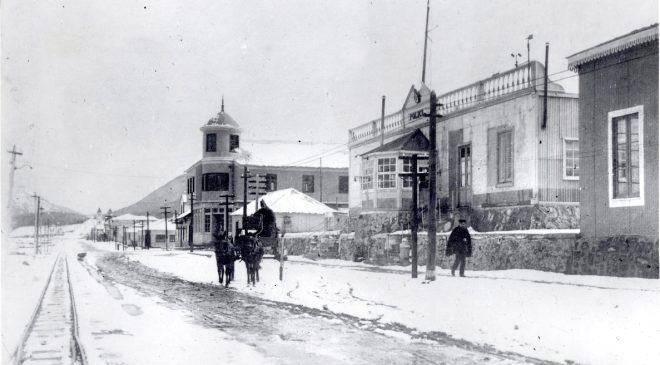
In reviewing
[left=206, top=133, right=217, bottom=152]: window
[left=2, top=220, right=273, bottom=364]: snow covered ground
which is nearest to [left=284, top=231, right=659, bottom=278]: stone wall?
[left=2, top=220, right=273, bottom=364]: snow covered ground

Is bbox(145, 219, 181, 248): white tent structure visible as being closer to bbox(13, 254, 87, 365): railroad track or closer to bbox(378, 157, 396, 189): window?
bbox(378, 157, 396, 189): window

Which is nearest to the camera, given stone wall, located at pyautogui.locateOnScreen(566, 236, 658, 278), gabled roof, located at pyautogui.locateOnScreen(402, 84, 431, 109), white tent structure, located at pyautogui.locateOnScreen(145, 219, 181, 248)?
stone wall, located at pyautogui.locateOnScreen(566, 236, 658, 278)

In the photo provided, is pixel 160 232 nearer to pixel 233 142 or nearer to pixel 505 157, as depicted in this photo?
pixel 233 142

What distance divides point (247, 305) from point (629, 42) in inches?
397

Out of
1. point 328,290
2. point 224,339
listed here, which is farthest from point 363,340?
point 328,290

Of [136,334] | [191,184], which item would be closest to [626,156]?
[136,334]

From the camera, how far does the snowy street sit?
8.80 m

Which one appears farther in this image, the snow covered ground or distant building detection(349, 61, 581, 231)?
distant building detection(349, 61, 581, 231)

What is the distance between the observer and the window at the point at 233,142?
196 feet

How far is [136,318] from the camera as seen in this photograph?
1262 cm

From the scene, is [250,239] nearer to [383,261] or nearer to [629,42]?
[383,261]

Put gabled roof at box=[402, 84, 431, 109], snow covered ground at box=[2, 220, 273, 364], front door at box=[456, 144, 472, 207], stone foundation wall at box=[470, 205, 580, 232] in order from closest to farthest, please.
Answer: snow covered ground at box=[2, 220, 273, 364] < stone foundation wall at box=[470, 205, 580, 232] < front door at box=[456, 144, 472, 207] < gabled roof at box=[402, 84, 431, 109]

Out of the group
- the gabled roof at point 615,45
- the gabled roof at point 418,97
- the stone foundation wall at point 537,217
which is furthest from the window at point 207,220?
the gabled roof at point 615,45

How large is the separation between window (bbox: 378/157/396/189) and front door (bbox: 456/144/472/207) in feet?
12.4
